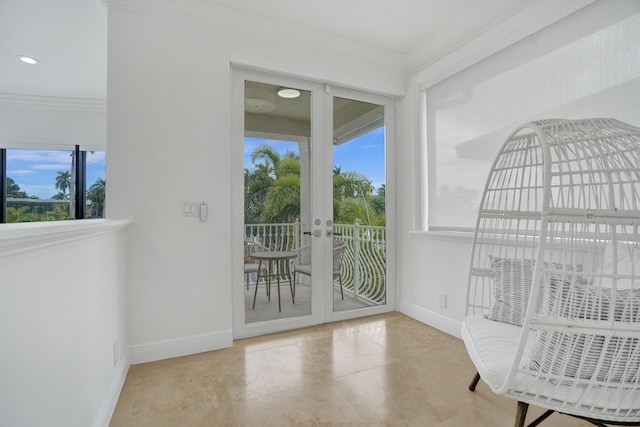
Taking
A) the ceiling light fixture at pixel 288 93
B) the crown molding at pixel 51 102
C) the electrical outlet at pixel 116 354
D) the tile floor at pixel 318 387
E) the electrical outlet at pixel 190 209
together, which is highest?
the crown molding at pixel 51 102

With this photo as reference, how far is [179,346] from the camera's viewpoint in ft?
7.64

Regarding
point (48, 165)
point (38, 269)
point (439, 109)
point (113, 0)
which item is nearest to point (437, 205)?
point (439, 109)

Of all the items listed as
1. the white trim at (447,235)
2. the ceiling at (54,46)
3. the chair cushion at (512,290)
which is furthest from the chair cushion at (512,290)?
the ceiling at (54,46)

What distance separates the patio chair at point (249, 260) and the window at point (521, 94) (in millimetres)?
1673

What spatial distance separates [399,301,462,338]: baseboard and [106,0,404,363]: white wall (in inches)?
70.7

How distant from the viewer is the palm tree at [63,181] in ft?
14.9

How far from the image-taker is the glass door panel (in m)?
3.08

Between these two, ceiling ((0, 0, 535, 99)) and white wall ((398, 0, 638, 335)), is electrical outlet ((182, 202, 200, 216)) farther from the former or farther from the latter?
white wall ((398, 0, 638, 335))

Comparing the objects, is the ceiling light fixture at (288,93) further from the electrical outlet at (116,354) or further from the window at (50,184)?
the window at (50,184)

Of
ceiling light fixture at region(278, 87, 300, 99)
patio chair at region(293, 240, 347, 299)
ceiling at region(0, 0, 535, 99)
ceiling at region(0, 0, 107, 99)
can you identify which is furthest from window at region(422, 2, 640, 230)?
ceiling at region(0, 0, 107, 99)

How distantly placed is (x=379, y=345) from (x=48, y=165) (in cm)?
518

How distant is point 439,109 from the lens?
2965 millimetres

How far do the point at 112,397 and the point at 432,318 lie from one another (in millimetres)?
2505

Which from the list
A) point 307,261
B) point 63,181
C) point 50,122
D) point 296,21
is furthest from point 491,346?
point 50,122
